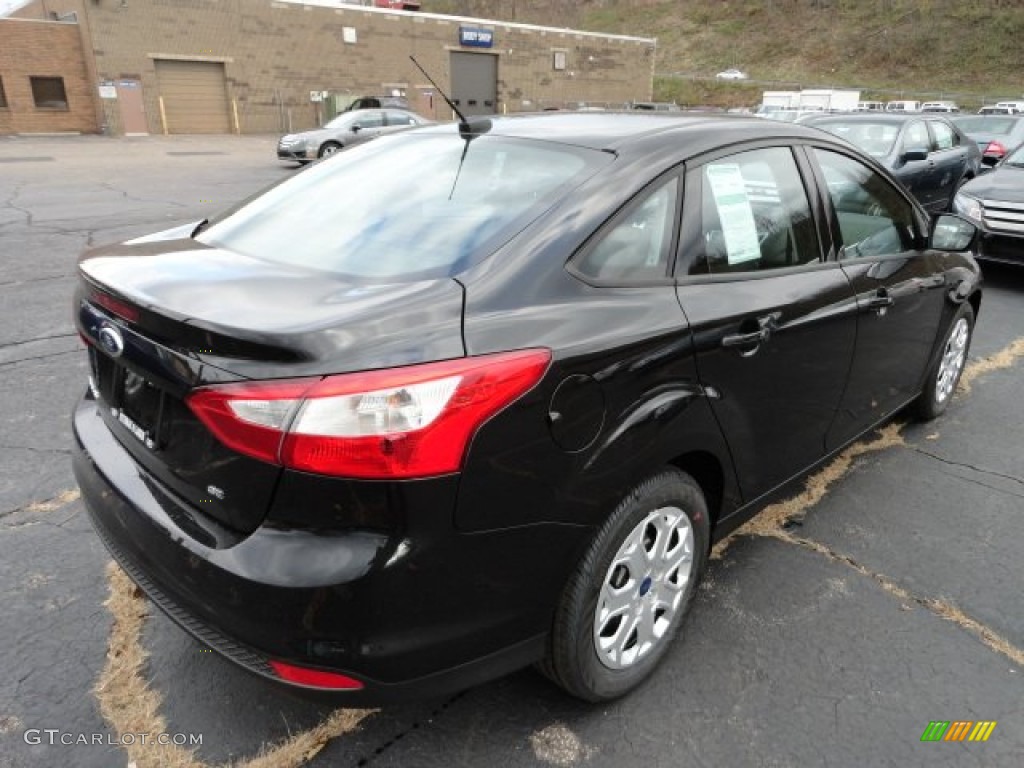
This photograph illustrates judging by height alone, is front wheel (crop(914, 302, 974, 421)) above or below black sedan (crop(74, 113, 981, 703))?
below

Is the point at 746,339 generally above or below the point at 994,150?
above

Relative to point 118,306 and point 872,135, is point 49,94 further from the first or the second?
point 118,306

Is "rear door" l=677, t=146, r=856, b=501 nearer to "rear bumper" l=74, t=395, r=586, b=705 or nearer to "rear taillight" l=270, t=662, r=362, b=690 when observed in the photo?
"rear bumper" l=74, t=395, r=586, b=705

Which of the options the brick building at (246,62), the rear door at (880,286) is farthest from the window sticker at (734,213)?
Answer: the brick building at (246,62)

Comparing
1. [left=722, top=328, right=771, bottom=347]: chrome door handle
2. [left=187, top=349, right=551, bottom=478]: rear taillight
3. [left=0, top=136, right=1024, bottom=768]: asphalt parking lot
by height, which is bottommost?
[left=0, top=136, right=1024, bottom=768]: asphalt parking lot

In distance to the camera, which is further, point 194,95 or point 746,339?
point 194,95

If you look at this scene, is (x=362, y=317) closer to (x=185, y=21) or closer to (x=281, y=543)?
(x=281, y=543)

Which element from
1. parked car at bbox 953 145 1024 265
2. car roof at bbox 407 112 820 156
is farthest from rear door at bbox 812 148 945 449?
parked car at bbox 953 145 1024 265

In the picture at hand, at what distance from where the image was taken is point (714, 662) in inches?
97.3

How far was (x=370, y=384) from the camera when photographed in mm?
1604

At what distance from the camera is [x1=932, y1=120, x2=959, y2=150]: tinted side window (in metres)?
10.4

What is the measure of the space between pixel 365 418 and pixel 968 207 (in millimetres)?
8058

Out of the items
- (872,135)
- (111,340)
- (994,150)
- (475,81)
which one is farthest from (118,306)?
(475,81)

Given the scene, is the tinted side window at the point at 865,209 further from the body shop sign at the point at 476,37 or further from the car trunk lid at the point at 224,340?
the body shop sign at the point at 476,37
